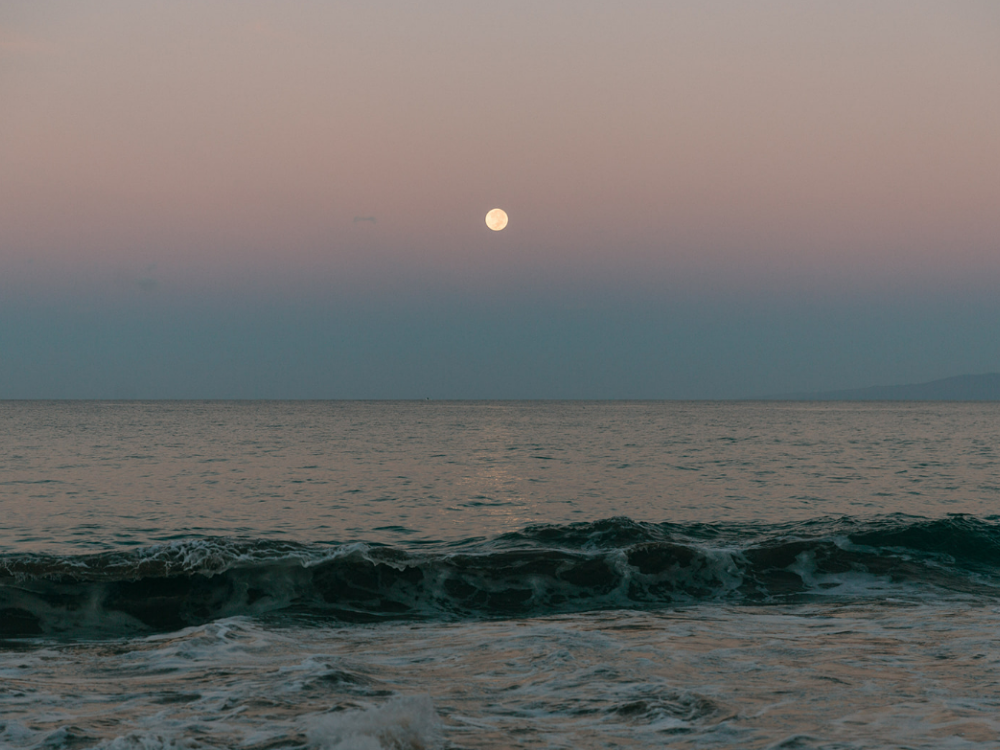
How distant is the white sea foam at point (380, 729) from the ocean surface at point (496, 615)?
0.03 m

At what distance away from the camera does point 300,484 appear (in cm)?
3359

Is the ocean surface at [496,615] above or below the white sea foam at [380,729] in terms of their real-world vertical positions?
below

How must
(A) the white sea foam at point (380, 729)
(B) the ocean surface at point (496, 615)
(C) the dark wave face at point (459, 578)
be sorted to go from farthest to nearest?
(C) the dark wave face at point (459, 578)
(B) the ocean surface at point (496, 615)
(A) the white sea foam at point (380, 729)

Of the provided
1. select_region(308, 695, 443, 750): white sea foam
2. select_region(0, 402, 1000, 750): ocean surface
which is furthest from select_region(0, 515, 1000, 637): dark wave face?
select_region(308, 695, 443, 750): white sea foam

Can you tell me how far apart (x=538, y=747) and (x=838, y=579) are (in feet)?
40.1

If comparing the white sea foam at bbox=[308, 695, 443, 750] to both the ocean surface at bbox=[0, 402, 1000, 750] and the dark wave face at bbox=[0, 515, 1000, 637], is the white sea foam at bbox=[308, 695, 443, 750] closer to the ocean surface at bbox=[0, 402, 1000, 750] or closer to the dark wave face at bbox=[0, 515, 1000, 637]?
the ocean surface at bbox=[0, 402, 1000, 750]

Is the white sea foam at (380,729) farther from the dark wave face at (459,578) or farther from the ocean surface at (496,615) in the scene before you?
the dark wave face at (459,578)

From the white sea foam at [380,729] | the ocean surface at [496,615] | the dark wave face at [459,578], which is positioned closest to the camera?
the white sea foam at [380,729]

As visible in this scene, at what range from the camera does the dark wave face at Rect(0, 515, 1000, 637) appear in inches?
574

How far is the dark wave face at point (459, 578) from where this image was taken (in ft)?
47.8

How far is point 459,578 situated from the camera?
655 inches

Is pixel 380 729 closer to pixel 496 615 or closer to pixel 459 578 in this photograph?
pixel 496 615

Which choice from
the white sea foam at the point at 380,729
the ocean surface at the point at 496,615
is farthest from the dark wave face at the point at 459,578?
the white sea foam at the point at 380,729

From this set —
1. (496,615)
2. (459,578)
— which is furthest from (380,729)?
(459,578)
